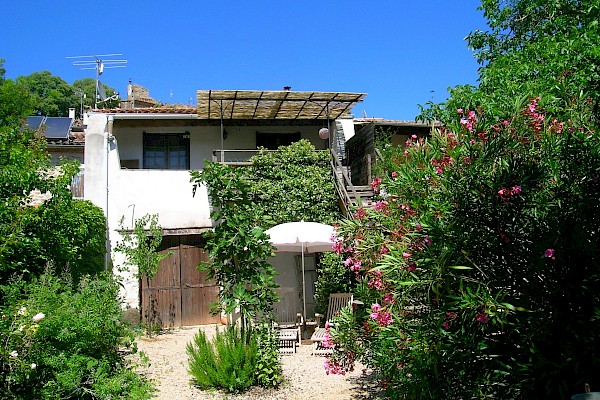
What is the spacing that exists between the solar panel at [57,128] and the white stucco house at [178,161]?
33.2 feet

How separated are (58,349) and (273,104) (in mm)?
10014

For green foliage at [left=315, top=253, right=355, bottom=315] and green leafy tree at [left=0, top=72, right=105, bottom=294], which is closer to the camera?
green leafy tree at [left=0, top=72, right=105, bottom=294]

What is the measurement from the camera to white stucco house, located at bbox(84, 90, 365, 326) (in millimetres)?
14906

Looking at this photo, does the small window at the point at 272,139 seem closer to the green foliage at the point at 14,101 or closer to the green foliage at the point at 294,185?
the green foliage at the point at 294,185

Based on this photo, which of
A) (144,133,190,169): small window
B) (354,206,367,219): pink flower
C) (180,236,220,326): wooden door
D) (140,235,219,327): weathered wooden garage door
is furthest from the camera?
(144,133,190,169): small window

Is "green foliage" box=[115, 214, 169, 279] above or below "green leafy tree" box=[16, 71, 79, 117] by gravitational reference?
below

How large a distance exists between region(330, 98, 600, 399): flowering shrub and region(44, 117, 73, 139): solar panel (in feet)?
79.8

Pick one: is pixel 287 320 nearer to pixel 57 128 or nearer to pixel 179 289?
pixel 179 289

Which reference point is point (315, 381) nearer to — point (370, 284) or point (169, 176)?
point (370, 284)

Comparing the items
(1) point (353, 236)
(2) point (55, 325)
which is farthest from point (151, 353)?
(1) point (353, 236)

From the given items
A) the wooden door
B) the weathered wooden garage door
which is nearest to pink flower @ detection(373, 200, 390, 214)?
the weathered wooden garage door

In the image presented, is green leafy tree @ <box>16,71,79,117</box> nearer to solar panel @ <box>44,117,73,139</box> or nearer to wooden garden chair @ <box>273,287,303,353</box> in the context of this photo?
solar panel @ <box>44,117,73,139</box>

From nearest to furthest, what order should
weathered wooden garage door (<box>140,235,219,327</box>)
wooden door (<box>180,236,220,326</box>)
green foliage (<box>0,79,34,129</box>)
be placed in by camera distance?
weathered wooden garage door (<box>140,235,219,327</box>)
wooden door (<box>180,236,220,326</box>)
green foliage (<box>0,79,34,129</box>)

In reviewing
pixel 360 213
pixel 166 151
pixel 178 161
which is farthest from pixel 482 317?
pixel 166 151
